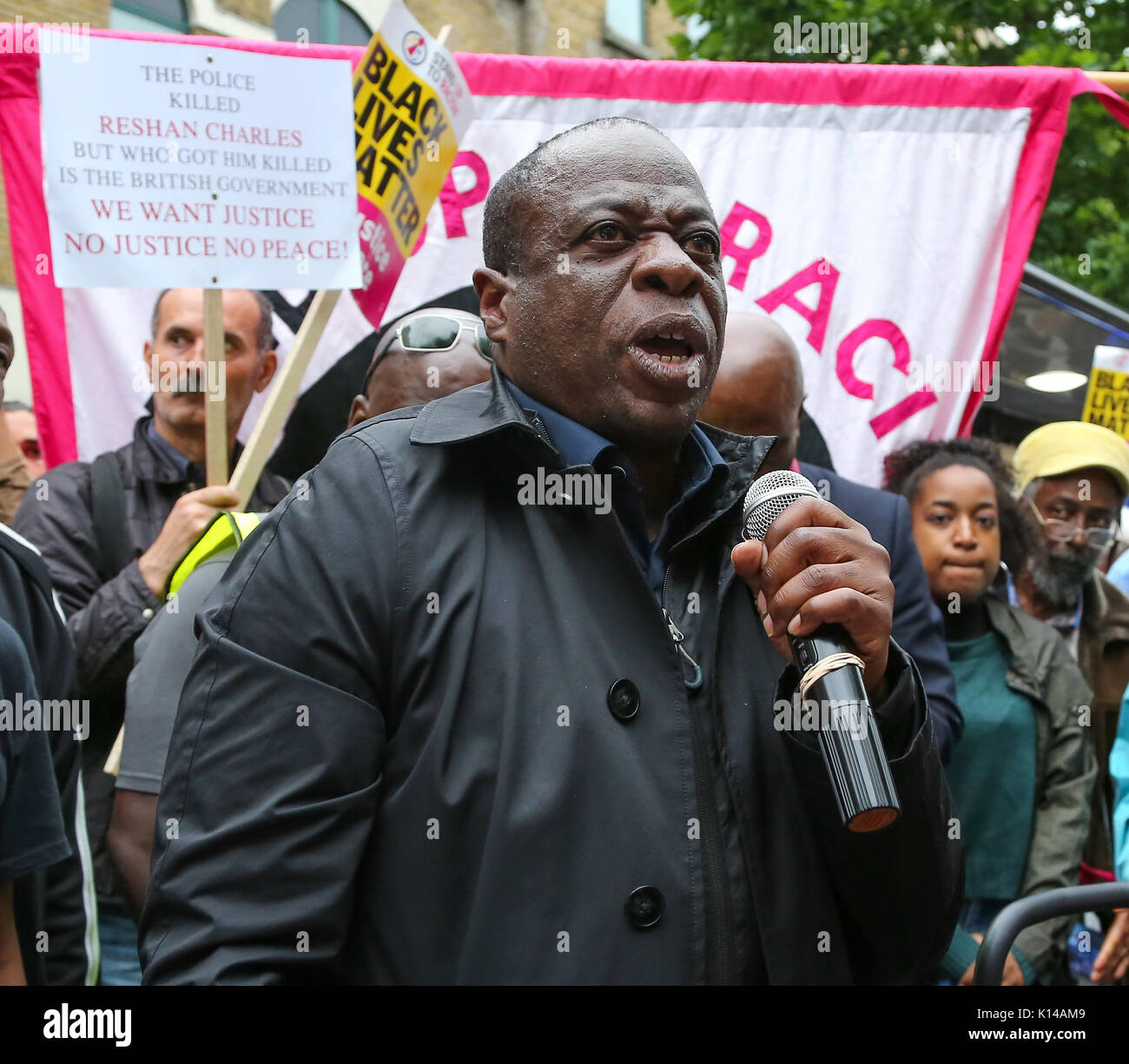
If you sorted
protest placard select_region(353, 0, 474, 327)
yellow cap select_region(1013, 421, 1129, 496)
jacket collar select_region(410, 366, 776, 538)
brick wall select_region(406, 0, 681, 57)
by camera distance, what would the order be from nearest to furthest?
1. jacket collar select_region(410, 366, 776, 538)
2. protest placard select_region(353, 0, 474, 327)
3. yellow cap select_region(1013, 421, 1129, 496)
4. brick wall select_region(406, 0, 681, 57)

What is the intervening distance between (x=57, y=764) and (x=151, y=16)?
10.3 m

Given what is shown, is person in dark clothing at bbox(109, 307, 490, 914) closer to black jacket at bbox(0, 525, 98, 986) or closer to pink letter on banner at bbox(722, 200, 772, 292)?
black jacket at bbox(0, 525, 98, 986)

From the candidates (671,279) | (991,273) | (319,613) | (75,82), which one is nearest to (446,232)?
(75,82)

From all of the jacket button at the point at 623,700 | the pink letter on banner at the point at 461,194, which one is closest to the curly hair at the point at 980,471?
the pink letter on banner at the point at 461,194

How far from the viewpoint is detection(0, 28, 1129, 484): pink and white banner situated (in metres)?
4.12


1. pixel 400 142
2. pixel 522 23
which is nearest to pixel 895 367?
pixel 400 142

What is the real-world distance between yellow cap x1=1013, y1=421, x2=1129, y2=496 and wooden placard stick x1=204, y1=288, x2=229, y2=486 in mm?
2758

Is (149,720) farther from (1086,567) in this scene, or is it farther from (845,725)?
(1086,567)

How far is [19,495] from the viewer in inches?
155

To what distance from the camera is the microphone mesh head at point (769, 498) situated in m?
1.77

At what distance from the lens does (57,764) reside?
9.17 ft

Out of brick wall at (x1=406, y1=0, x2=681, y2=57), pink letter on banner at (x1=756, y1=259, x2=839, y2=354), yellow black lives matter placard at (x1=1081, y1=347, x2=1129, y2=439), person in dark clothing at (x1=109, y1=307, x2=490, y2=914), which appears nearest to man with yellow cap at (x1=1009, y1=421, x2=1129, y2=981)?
yellow black lives matter placard at (x1=1081, y1=347, x2=1129, y2=439)

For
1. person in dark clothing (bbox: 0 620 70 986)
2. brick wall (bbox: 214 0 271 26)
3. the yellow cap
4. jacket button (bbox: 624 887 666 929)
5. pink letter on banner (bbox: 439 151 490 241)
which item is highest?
brick wall (bbox: 214 0 271 26)

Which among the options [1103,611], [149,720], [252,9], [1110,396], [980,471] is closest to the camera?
[149,720]
